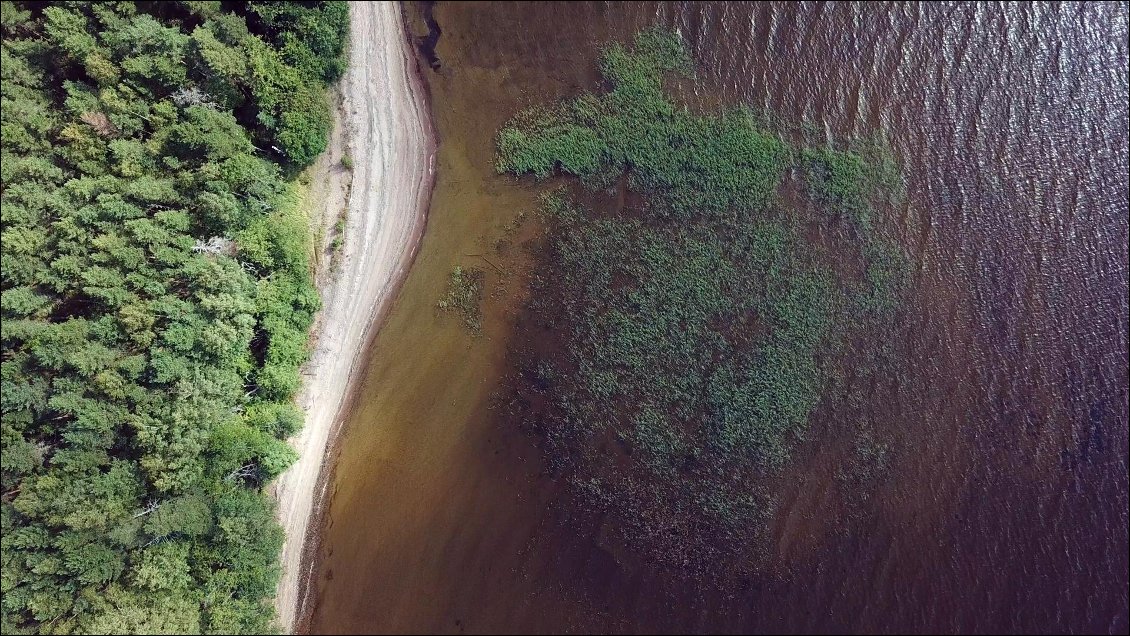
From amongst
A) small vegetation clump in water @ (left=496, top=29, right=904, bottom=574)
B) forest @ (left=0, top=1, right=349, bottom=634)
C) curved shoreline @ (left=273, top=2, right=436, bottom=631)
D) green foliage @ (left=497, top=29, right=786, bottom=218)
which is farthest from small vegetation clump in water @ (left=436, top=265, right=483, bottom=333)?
forest @ (left=0, top=1, right=349, bottom=634)

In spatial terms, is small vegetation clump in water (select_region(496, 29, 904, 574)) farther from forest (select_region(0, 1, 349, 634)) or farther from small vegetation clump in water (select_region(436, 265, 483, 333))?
forest (select_region(0, 1, 349, 634))

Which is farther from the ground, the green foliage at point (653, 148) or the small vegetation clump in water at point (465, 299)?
the green foliage at point (653, 148)

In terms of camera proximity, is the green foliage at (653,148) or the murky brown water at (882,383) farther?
the green foliage at (653,148)

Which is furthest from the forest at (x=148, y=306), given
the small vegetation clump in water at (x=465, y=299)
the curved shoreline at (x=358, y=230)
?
the small vegetation clump in water at (x=465, y=299)

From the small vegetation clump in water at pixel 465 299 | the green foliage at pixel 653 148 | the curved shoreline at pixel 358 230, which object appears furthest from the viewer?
the green foliage at pixel 653 148

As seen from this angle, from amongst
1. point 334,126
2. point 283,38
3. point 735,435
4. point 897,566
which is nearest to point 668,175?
point 735,435

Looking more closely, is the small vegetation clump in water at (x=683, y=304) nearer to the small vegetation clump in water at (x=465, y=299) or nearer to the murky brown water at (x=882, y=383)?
the murky brown water at (x=882, y=383)
